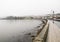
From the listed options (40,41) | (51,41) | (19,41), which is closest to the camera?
(40,41)

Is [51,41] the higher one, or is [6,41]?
[51,41]

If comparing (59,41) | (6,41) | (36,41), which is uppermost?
(36,41)

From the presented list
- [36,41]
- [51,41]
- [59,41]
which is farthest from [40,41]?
[59,41]

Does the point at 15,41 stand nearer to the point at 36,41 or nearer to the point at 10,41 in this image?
the point at 10,41

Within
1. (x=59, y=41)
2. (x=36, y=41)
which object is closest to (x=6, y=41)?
(x=59, y=41)

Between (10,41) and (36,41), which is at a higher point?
(36,41)

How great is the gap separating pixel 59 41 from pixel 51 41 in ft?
0.97

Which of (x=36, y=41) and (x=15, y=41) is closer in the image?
(x=36, y=41)

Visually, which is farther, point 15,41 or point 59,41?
point 15,41

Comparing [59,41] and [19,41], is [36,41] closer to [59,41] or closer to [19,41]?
[59,41]

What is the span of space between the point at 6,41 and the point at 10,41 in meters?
0.22

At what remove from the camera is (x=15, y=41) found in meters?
8.48

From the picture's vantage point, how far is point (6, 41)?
8.71m

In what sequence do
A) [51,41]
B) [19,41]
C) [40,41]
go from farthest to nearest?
[19,41]
[51,41]
[40,41]
